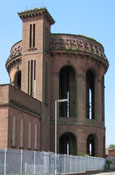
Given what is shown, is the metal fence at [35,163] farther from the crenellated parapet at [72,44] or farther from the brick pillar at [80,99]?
the crenellated parapet at [72,44]

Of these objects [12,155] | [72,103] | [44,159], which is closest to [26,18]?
[72,103]

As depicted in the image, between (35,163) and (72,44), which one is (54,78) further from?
(35,163)

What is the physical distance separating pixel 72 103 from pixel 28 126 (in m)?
16.0

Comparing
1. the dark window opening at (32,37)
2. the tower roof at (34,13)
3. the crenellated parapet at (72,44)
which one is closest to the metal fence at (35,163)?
the crenellated parapet at (72,44)

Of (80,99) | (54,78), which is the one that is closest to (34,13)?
(54,78)

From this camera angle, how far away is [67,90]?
65750 mm

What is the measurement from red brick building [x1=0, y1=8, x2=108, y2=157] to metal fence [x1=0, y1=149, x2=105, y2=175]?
655cm

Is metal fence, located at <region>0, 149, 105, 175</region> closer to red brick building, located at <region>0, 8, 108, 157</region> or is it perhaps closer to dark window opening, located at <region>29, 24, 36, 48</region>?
red brick building, located at <region>0, 8, 108, 157</region>

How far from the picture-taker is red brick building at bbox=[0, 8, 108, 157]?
52.7 meters

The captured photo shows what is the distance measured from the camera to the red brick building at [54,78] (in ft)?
173

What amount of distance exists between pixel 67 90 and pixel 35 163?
33.7 meters

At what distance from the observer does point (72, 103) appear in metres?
60.9

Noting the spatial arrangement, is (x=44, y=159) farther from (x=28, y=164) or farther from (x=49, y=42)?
(x=49, y=42)

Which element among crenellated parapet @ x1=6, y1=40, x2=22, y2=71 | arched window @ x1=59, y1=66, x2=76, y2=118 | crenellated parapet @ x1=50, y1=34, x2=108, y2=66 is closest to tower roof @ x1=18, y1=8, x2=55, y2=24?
crenellated parapet @ x1=50, y1=34, x2=108, y2=66
